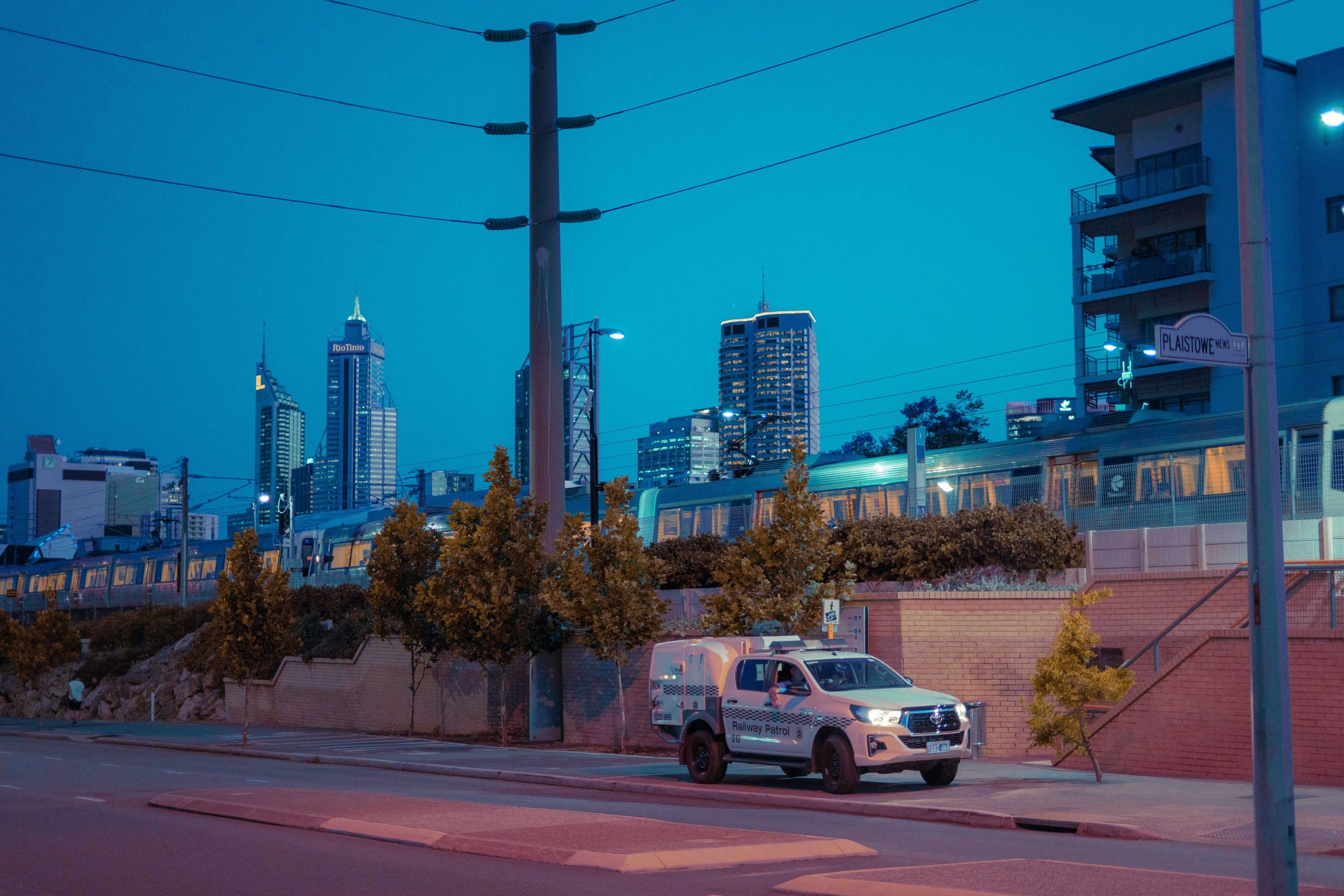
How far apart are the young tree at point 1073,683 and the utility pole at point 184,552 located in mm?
46798

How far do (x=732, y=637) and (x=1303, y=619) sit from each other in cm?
821

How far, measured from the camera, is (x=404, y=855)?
12.1 metres

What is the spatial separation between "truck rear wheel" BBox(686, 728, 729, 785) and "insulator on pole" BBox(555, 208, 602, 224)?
1249cm

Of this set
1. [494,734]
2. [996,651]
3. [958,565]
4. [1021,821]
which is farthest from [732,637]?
[494,734]

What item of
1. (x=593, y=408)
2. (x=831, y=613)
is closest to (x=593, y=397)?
(x=593, y=408)

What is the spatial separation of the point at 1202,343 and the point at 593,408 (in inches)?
1161

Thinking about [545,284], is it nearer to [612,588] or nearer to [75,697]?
[612,588]

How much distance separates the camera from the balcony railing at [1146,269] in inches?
2039

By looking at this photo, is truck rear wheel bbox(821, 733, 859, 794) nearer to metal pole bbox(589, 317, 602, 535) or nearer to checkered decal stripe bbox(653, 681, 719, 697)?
checkered decal stripe bbox(653, 681, 719, 697)

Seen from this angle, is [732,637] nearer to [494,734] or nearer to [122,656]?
[494,734]

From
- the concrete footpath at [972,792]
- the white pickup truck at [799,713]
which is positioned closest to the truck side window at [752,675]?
the white pickup truck at [799,713]

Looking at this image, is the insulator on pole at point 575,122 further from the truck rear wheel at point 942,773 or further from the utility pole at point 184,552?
the utility pole at point 184,552

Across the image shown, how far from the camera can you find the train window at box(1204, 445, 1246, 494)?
85.8 feet

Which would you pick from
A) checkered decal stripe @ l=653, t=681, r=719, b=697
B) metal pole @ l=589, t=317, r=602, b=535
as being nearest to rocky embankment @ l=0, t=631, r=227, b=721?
metal pole @ l=589, t=317, r=602, b=535
